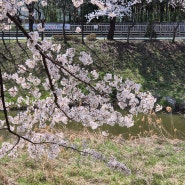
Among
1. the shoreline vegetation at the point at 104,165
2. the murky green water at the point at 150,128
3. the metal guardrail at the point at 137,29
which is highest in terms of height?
the metal guardrail at the point at 137,29

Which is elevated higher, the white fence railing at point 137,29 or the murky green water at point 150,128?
the white fence railing at point 137,29

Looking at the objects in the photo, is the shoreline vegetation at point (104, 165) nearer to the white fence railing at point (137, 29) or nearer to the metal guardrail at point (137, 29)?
the metal guardrail at point (137, 29)

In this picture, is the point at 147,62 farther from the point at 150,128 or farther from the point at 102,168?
the point at 102,168

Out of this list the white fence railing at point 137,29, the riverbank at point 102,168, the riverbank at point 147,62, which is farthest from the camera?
the white fence railing at point 137,29

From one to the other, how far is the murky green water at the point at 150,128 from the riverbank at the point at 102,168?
2254 mm

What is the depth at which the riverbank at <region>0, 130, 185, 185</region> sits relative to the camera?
667 centimetres

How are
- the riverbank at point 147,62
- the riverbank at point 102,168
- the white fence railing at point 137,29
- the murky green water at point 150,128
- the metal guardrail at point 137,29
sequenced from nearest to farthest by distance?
the riverbank at point 102,168 < the murky green water at point 150,128 < the riverbank at point 147,62 < the metal guardrail at point 137,29 < the white fence railing at point 137,29

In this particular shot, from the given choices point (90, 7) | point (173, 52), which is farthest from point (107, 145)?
point (90, 7)

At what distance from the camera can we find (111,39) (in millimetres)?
27375

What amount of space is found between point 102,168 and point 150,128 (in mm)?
5421

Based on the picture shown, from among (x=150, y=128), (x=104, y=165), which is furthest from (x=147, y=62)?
(x=104, y=165)

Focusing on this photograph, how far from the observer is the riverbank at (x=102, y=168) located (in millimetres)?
6672

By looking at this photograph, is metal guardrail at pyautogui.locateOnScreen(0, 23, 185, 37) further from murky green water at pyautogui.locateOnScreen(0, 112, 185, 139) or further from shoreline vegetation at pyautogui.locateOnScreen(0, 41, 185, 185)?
shoreline vegetation at pyautogui.locateOnScreen(0, 41, 185, 185)

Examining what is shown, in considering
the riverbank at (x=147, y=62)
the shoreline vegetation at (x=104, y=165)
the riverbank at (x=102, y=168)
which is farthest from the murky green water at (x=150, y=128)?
the riverbank at (x=147, y=62)
